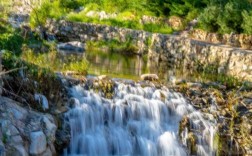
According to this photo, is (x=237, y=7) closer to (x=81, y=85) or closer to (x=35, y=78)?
(x=81, y=85)

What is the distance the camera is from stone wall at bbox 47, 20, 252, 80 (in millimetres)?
15621

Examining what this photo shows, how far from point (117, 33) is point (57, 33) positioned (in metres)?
3.46

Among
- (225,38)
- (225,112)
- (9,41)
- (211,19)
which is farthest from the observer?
(211,19)

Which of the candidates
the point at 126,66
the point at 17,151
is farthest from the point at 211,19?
the point at 17,151

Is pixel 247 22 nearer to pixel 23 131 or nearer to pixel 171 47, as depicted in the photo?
pixel 171 47

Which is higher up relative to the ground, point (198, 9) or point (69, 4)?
point (198, 9)

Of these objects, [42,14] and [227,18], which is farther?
[42,14]

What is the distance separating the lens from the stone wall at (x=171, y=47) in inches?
615

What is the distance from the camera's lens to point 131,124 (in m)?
10.0

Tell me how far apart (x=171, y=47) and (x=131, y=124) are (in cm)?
901

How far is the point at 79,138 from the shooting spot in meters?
9.32

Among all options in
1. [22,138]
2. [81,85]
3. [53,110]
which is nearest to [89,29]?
[81,85]

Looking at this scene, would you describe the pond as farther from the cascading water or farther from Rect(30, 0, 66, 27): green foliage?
Rect(30, 0, 66, 27): green foliage

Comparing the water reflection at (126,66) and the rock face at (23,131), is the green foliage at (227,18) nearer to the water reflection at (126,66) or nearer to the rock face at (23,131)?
the water reflection at (126,66)
